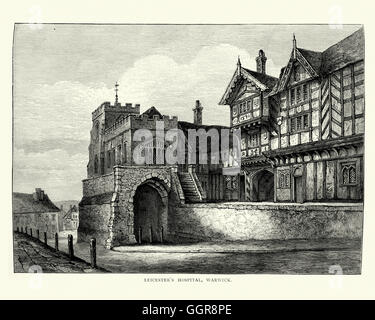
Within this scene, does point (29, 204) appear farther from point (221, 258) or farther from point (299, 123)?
point (299, 123)

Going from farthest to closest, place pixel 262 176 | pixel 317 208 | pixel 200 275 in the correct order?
pixel 262 176 → pixel 317 208 → pixel 200 275

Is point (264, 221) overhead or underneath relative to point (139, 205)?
underneath

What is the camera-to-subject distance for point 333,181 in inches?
428

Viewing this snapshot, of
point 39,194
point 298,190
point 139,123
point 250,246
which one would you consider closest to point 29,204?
point 39,194

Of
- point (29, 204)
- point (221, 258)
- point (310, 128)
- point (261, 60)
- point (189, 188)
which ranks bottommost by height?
point (221, 258)

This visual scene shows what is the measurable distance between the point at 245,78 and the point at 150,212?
4184 mm

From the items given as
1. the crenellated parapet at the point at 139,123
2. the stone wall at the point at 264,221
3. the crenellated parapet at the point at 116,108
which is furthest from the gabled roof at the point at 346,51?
the crenellated parapet at the point at 116,108

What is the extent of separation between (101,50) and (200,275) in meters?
4.73

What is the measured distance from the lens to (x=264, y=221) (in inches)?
435

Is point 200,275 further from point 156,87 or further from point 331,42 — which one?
point 331,42

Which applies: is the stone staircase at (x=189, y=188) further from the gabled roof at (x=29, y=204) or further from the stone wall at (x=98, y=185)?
the gabled roof at (x=29, y=204)

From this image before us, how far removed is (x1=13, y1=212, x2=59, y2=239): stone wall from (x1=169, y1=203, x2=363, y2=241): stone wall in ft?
9.28

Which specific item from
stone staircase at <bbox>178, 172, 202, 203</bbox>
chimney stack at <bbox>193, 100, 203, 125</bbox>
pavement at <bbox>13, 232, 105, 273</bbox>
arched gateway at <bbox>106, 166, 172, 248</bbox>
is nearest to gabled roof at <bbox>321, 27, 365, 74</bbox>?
chimney stack at <bbox>193, 100, 203, 125</bbox>

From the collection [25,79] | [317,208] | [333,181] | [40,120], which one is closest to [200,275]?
[317,208]
